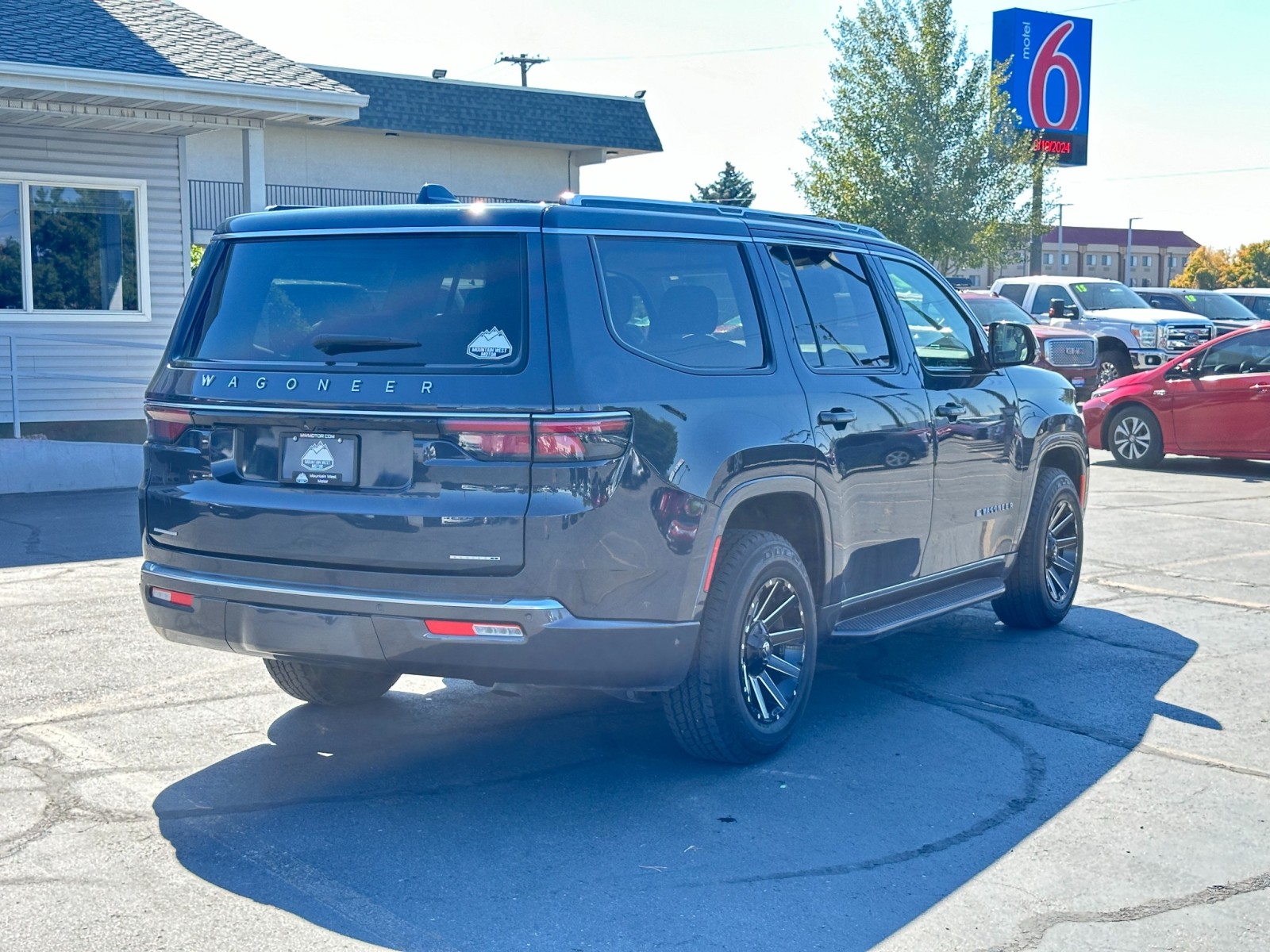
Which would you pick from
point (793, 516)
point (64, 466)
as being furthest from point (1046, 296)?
point (793, 516)

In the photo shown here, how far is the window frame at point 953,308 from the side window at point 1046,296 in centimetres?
1750

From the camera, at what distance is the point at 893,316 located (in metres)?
6.36

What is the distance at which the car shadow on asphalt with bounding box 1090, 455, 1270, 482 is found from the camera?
15.2m

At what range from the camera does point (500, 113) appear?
30.8 m

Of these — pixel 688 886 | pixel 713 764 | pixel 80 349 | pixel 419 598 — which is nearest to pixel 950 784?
pixel 713 764

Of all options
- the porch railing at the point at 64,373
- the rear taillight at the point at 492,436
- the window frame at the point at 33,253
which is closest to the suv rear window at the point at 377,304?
the rear taillight at the point at 492,436

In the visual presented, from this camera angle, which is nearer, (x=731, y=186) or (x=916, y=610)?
(x=916, y=610)

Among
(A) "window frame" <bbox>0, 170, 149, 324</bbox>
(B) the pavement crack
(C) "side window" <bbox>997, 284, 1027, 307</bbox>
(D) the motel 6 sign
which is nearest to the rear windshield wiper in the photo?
(B) the pavement crack

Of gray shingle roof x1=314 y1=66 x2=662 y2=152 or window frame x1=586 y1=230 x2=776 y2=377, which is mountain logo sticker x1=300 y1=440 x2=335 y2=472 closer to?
window frame x1=586 y1=230 x2=776 y2=377

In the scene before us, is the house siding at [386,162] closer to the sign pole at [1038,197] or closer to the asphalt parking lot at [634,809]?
the sign pole at [1038,197]

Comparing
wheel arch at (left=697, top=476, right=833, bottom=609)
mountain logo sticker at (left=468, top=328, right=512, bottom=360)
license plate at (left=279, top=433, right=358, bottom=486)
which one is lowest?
wheel arch at (left=697, top=476, right=833, bottom=609)

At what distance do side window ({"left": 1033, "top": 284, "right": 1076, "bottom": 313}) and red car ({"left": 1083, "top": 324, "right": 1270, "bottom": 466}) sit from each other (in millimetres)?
7798

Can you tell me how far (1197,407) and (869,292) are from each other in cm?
1022

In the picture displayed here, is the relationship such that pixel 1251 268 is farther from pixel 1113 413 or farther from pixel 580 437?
pixel 580 437
